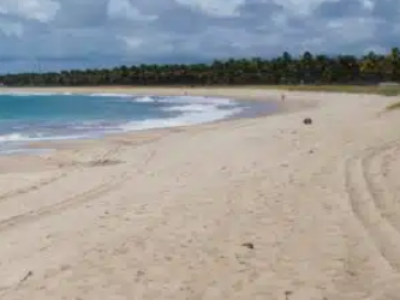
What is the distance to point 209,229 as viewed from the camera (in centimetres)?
729

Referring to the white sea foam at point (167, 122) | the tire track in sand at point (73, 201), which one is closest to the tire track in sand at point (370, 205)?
the tire track in sand at point (73, 201)

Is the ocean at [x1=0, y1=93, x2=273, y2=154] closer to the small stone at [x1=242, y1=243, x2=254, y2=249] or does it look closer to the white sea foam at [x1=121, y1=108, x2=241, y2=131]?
the white sea foam at [x1=121, y1=108, x2=241, y2=131]

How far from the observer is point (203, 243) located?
263 inches

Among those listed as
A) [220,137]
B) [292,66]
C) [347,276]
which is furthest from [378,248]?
[292,66]

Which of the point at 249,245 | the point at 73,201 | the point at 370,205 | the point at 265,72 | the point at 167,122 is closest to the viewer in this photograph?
the point at 249,245

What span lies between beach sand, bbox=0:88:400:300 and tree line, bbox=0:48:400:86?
3524 inches

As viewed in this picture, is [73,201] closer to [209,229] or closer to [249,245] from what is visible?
[209,229]

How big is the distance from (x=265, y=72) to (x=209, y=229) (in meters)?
115

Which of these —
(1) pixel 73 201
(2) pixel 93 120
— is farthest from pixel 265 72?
(1) pixel 73 201

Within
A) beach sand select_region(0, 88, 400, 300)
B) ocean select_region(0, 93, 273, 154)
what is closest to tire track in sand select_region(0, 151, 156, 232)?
beach sand select_region(0, 88, 400, 300)

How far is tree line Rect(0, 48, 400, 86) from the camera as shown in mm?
102012

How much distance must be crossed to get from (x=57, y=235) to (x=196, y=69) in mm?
125379

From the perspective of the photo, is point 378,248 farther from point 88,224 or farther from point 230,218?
point 88,224

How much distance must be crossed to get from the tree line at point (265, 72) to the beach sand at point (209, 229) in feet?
294
